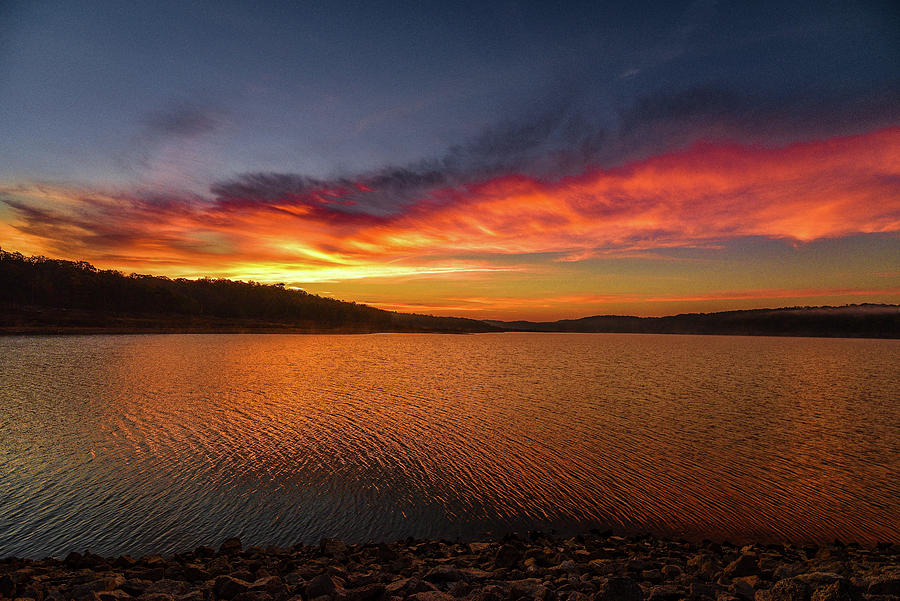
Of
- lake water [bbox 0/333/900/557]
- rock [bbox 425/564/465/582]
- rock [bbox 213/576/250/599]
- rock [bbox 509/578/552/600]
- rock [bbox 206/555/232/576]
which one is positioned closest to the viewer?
rock [bbox 509/578/552/600]

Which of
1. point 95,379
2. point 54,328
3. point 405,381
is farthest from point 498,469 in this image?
point 54,328

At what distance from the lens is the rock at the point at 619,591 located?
821 centimetres

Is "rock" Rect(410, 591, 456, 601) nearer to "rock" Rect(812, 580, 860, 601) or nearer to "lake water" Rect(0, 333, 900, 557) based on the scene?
"lake water" Rect(0, 333, 900, 557)

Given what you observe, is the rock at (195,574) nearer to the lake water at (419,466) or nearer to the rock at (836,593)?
the lake water at (419,466)

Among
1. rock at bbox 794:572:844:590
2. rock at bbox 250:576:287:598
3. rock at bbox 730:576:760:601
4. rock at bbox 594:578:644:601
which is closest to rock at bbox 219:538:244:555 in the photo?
rock at bbox 250:576:287:598

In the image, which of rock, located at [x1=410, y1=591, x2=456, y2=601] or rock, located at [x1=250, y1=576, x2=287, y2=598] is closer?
rock, located at [x1=410, y1=591, x2=456, y2=601]

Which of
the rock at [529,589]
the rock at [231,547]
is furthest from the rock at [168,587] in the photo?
the rock at [529,589]

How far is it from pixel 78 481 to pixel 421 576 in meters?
17.0

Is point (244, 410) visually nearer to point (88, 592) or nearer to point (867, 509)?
point (88, 592)

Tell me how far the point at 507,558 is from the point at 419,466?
983cm

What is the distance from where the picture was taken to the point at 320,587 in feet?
29.4

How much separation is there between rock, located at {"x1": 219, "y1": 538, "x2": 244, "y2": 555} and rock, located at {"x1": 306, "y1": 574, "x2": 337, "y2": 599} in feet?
16.4

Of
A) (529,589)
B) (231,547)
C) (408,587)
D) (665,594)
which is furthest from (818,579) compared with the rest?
(231,547)

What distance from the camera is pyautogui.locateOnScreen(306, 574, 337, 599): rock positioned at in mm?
8852
